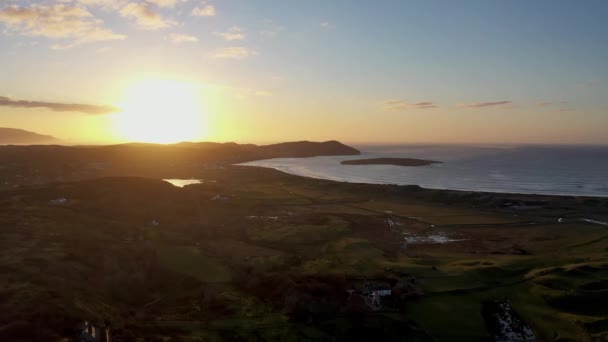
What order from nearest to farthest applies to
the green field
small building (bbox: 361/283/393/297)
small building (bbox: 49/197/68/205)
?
the green field < small building (bbox: 361/283/393/297) < small building (bbox: 49/197/68/205)

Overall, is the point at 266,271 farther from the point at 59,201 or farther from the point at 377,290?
the point at 59,201

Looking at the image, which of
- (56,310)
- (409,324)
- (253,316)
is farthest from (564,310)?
(56,310)

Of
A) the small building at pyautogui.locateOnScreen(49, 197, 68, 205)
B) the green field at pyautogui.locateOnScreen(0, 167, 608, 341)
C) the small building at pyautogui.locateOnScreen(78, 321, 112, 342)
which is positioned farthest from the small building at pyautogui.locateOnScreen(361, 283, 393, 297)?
the small building at pyautogui.locateOnScreen(49, 197, 68, 205)

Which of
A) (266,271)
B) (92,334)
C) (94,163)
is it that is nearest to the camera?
(92,334)

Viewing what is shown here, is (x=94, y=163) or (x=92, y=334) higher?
(x=94, y=163)

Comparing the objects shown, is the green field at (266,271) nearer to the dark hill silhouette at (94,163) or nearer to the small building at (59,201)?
the small building at (59,201)

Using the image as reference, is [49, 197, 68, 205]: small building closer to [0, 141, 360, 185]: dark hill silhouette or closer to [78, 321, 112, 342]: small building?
[78, 321, 112, 342]: small building

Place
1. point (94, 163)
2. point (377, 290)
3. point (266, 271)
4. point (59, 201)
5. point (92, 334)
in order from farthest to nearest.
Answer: point (94, 163)
point (59, 201)
point (266, 271)
point (377, 290)
point (92, 334)

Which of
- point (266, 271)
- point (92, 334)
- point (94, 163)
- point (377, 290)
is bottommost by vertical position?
point (266, 271)

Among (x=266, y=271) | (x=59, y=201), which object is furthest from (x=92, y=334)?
(x=59, y=201)

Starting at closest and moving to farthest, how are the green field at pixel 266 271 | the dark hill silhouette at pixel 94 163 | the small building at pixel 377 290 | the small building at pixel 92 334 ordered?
the small building at pixel 92 334 < the green field at pixel 266 271 < the small building at pixel 377 290 < the dark hill silhouette at pixel 94 163

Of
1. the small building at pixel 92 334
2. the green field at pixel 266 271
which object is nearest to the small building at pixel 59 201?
the green field at pixel 266 271

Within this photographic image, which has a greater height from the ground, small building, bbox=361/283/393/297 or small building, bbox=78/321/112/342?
small building, bbox=78/321/112/342
